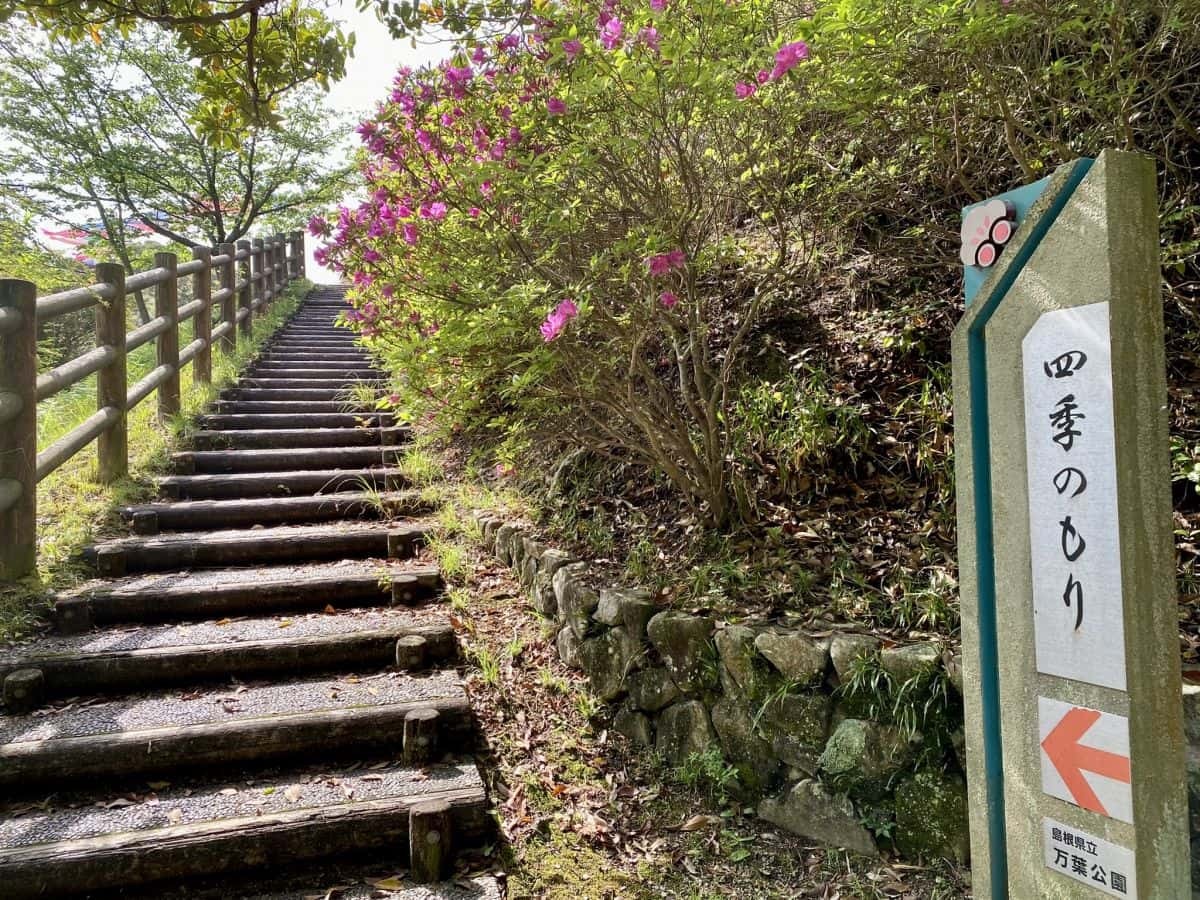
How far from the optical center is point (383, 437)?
17.7ft

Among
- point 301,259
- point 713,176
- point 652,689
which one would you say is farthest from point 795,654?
point 301,259

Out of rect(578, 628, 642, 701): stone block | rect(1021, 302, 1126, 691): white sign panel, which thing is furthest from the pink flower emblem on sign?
rect(578, 628, 642, 701): stone block

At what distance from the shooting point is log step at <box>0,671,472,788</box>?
2.35 metres

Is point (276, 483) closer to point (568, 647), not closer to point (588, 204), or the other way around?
point (568, 647)

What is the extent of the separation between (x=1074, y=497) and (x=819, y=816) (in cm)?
149

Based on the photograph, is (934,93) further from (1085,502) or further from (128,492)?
(128,492)

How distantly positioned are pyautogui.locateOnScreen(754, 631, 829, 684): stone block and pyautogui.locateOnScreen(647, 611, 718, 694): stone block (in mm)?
235

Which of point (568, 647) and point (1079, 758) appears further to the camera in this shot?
point (568, 647)

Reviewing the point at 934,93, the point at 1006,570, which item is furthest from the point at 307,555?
the point at 934,93

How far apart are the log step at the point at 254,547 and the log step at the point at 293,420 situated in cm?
166

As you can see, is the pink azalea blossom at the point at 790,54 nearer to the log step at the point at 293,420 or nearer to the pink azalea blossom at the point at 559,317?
the pink azalea blossom at the point at 559,317

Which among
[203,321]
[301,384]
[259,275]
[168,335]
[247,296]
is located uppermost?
[259,275]

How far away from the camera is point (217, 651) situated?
289cm

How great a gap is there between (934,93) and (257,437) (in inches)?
187
